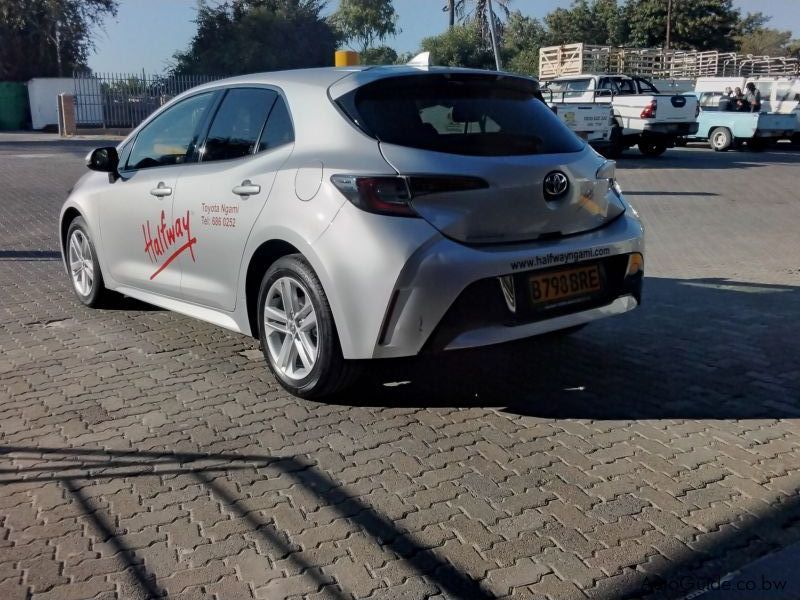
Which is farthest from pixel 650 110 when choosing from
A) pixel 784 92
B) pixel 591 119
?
pixel 784 92

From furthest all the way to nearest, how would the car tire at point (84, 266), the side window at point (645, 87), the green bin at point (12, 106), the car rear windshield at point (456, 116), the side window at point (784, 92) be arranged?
the green bin at point (12, 106)
the side window at point (784, 92)
the side window at point (645, 87)
the car tire at point (84, 266)
the car rear windshield at point (456, 116)

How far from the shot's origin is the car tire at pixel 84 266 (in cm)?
641

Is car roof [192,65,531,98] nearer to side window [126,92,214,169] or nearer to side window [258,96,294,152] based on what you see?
side window [258,96,294,152]

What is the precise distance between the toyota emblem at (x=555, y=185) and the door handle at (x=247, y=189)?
5.06 ft

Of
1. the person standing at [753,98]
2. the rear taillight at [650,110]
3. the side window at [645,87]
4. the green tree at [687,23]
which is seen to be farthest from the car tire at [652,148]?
the green tree at [687,23]

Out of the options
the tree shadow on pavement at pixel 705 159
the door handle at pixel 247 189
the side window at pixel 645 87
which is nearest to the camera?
the door handle at pixel 247 189

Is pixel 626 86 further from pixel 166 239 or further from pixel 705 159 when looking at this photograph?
pixel 166 239

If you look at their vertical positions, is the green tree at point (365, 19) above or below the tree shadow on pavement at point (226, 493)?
above

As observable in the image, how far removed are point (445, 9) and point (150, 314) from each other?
49748 mm

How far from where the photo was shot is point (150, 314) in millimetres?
6465

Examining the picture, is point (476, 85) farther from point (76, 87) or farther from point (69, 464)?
point (76, 87)

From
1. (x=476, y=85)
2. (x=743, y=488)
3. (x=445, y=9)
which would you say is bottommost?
(x=743, y=488)

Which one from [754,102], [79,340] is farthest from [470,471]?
[754,102]

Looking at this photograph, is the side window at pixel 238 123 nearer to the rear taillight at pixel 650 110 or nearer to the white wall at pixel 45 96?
the rear taillight at pixel 650 110
